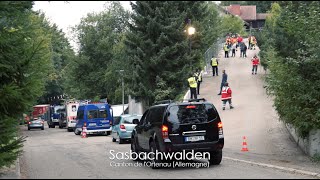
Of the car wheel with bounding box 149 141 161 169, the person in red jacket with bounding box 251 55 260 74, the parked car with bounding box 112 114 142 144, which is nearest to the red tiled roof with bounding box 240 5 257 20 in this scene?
the person in red jacket with bounding box 251 55 260 74

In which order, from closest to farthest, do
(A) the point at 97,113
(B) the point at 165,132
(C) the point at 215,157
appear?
(B) the point at 165,132, (C) the point at 215,157, (A) the point at 97,113

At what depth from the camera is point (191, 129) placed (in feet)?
41.9

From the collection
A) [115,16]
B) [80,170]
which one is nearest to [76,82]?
[115,16]

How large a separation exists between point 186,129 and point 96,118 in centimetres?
2143

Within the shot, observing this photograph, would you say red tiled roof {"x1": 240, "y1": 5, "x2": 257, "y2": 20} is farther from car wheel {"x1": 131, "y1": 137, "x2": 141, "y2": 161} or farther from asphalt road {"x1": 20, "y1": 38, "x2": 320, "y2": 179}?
car wheel {"x1": 131, "y1": 137, "x2": 141, "y2": 161}

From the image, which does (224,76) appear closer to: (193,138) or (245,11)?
(193,138)

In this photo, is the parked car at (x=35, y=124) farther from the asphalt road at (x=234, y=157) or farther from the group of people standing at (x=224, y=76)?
the asphalt road at (x=234, y=157)

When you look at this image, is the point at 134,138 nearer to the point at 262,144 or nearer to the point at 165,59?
the point at 262,144

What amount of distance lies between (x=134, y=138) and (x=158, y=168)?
2.82 meters

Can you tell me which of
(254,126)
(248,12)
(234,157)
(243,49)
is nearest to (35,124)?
(243,49)

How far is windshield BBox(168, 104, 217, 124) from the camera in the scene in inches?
504

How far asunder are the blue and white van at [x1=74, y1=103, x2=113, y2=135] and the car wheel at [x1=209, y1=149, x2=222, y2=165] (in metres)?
20.4

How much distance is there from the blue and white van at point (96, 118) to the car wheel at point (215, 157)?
20.4 m

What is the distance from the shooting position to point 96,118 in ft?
110
